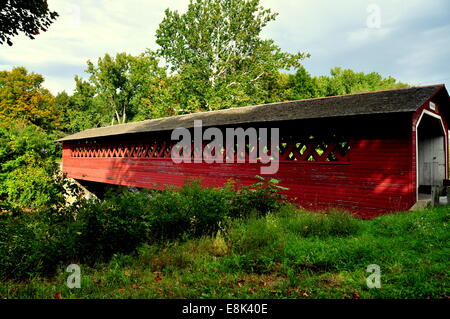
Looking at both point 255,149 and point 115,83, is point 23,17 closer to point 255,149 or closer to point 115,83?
point 255,149

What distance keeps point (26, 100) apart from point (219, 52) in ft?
92.0

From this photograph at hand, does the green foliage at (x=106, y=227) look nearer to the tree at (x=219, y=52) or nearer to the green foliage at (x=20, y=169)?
the green foliage at (x=20, y=169)

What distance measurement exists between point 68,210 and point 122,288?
7.25 feet

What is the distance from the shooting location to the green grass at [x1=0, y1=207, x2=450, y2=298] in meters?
3.20

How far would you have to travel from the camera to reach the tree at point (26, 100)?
3438cm

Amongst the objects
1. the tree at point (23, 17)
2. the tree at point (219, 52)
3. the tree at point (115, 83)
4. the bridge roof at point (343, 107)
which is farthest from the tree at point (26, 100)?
the bridge roof at point (343, 107)

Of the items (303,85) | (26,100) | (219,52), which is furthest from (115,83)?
(303,85)

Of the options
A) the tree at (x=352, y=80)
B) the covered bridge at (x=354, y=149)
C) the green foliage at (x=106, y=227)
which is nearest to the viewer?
the green foliage at (x=106, y=227)

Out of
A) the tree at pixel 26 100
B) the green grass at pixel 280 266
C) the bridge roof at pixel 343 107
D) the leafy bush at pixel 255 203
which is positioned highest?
the tree at pixel 26 100

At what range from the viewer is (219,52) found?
26.1 metres

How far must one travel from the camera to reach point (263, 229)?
5094 millimetres

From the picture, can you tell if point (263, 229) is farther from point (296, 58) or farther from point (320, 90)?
point (320, 90)

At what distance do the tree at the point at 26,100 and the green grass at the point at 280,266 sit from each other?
3784 centimetres

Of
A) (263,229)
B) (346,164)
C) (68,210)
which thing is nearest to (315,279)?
(263,229)
